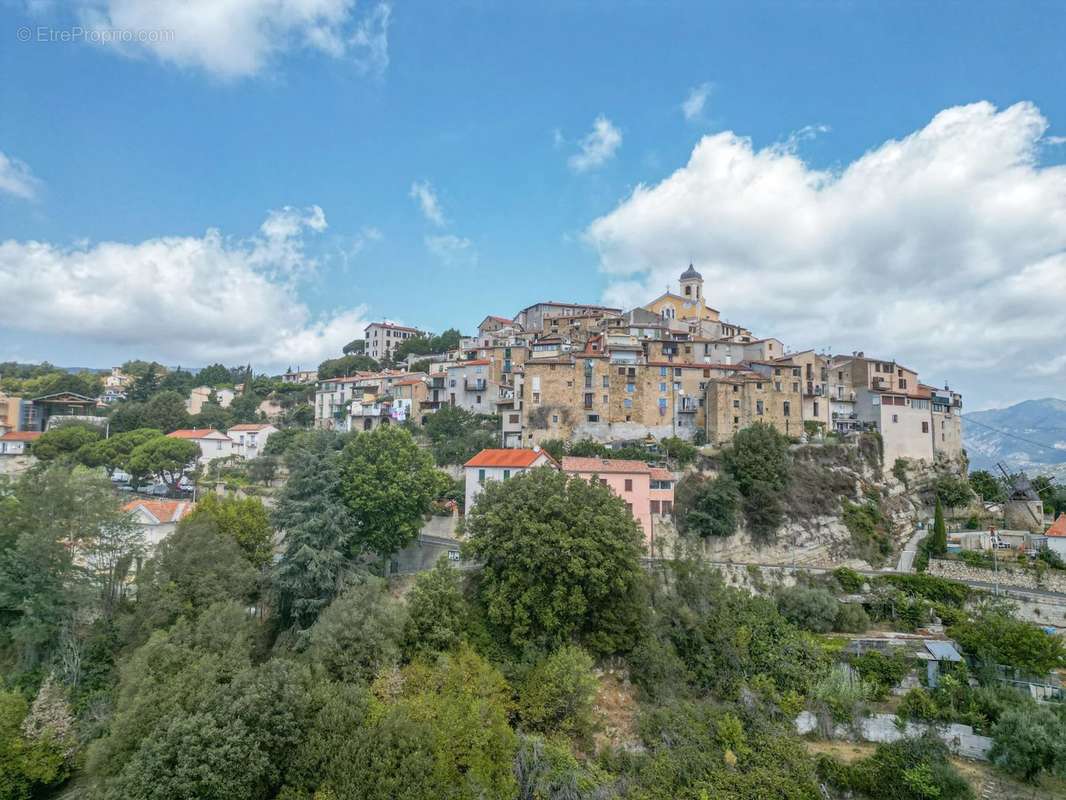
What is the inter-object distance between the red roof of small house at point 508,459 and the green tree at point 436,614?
33.9ft

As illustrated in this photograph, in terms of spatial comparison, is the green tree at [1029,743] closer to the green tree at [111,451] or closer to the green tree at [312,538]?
the green tree at [312,538]

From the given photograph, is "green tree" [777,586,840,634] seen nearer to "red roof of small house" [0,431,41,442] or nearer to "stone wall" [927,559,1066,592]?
"stone wall" [927,559,1066,592]

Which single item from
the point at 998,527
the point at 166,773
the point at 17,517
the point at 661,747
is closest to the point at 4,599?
the point at 17,517

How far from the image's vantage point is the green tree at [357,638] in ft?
67.9

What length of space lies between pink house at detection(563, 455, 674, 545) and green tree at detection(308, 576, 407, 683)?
50.1ft

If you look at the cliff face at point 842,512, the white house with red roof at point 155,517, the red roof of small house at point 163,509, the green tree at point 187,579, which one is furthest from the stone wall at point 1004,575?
the red roof of small house at point 163,509

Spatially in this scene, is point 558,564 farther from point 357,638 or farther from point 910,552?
point 910,552

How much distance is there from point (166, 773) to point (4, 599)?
1343 centimetres

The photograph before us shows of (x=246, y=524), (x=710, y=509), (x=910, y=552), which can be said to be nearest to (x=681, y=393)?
(x=710, y=509)

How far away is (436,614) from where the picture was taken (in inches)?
912

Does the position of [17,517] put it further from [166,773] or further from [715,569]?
[715,569]

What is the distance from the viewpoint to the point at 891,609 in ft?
102

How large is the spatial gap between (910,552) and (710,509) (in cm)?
1489

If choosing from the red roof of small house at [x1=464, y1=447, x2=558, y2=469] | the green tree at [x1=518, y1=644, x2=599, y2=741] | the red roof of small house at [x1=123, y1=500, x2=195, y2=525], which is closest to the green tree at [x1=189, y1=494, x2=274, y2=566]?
the red roof of small house at [x1=123, y1=500, x2=195, y2=525]
